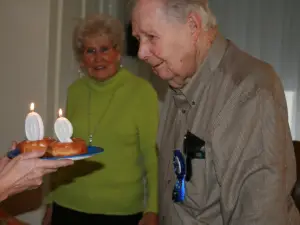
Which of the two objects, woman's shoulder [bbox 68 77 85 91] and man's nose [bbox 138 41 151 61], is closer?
man's nose [bbox 138 41 151 61]

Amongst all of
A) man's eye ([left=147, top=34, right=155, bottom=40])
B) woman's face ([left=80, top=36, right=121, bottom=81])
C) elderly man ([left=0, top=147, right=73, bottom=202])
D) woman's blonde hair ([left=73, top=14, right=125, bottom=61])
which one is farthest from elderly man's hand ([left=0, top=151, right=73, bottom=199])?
woman's blonde hair ([left=73, top=14, right=125, bottom=61])

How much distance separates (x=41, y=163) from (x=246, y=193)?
558mm

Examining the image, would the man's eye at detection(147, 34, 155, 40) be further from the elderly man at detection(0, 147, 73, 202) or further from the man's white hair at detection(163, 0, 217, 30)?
the elderly man at detection(0, 147, 73, 202)

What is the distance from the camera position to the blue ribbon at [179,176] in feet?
3.95

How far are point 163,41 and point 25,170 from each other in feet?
1.71

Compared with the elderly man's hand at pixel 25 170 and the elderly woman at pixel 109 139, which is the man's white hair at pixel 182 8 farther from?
the elderly woman at pixel 109 139

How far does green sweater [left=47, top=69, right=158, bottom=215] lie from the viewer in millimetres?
2004

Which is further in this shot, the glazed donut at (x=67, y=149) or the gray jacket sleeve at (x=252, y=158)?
the glazed donut at (x=67, y=149)

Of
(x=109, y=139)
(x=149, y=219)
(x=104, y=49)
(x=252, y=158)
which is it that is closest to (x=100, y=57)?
(x=104, y=49)

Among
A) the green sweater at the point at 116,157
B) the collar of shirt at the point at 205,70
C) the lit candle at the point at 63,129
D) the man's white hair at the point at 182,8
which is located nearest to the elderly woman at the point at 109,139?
the green sweater at the point at 116,157

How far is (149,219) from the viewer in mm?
1990

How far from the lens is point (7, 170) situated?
4.19 feet

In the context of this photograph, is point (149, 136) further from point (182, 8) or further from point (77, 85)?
point (182, 8)

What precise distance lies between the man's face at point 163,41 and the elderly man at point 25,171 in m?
0.37
